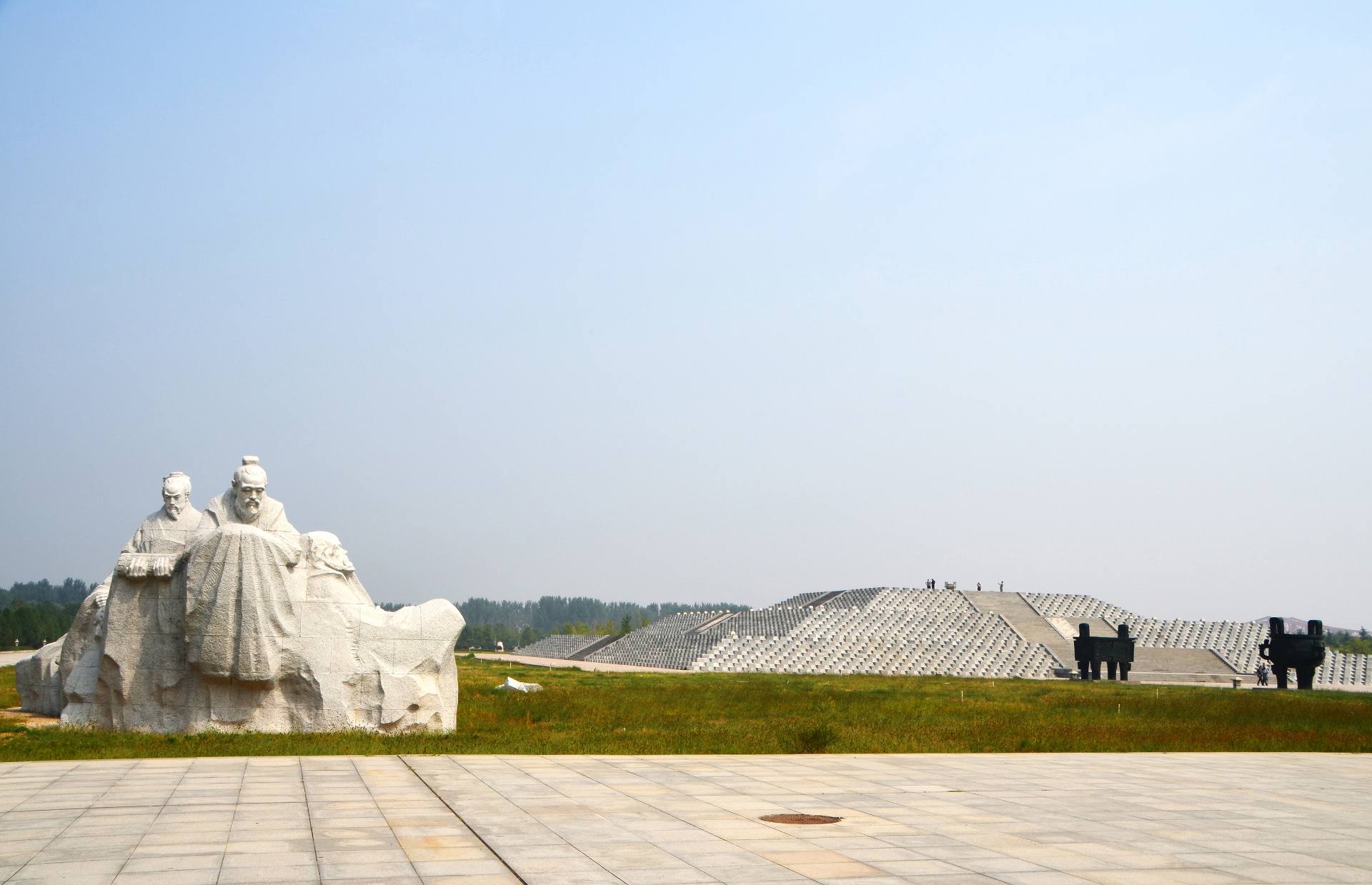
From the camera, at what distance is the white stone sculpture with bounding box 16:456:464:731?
10.7 meters

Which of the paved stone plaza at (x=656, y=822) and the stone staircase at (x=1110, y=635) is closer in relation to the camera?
the paved stone plaza at (x=656, y=822)

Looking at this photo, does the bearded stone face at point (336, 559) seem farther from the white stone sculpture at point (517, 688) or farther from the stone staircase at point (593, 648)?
the stone staircase at point (593, 648)

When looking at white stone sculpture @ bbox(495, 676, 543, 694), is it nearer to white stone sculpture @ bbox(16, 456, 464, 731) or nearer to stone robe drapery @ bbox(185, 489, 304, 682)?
white stone sculpture @ bbox(16, 456, 464, 731)

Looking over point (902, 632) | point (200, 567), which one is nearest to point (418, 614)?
point (200, 567)

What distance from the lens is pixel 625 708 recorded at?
15805 millimetres

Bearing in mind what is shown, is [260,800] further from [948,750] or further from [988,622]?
[988,622]

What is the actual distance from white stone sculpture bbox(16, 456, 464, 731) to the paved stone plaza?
6.09 feet

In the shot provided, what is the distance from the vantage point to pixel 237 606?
10.7 metres

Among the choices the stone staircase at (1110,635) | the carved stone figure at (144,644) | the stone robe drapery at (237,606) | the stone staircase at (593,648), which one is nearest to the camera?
the stone robe drapery at (237,606)

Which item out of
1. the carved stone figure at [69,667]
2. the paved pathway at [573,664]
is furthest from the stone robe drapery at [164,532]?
the paved pathway at [573,664]

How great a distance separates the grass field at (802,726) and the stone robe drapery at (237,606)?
648mm

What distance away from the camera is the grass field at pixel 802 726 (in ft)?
33.6

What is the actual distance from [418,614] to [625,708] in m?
4.65

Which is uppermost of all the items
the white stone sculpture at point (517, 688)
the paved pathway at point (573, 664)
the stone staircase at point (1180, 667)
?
the stone staircase at point (1180, 667)
